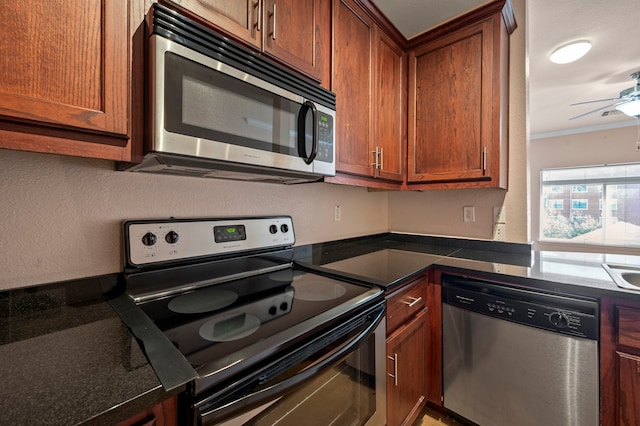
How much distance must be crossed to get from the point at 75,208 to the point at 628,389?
2.07m

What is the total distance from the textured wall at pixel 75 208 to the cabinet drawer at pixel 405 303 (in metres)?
0.84

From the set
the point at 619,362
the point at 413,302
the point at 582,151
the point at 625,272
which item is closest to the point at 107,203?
the point at 413,302

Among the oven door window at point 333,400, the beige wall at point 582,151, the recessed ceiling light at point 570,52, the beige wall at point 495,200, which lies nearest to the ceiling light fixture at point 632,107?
the recessed ceiling light at point 570,52

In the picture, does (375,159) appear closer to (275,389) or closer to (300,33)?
(300,33)

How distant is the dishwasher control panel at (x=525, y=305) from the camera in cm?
109

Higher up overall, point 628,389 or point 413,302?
point 413,302

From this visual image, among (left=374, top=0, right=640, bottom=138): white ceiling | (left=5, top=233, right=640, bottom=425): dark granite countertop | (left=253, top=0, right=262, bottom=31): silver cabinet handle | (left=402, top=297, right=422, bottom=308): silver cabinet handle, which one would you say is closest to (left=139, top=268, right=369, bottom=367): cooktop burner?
(left=5, top=233, right=640, bottom=425): dark granite countertop

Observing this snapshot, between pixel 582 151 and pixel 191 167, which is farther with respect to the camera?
pixel 582 151

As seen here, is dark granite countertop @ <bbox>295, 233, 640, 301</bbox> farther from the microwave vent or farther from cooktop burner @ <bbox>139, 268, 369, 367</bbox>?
the microwave vent

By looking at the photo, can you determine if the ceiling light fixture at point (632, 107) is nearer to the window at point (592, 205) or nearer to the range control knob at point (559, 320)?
the window at point (592, 205)

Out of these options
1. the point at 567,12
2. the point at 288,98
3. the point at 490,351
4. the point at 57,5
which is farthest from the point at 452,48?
the point at 57,5

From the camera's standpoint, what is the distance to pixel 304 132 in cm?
110

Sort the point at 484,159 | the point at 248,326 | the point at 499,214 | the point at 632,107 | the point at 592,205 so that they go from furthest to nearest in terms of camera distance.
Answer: the point at 592,205 → the point at 632,107 → the point at 499,214 → the point at 484,159 → the point at 248,326

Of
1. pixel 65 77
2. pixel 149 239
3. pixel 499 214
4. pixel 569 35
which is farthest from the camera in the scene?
pixel 569 35
